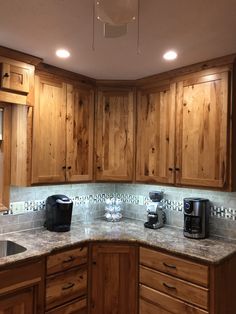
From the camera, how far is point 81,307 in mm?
2283

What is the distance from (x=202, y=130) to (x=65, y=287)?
1662 millimetres

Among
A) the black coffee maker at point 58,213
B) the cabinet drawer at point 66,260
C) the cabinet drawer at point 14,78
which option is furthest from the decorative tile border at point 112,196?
the cabinet drawer at point 14,78

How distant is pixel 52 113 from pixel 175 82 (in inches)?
44.4

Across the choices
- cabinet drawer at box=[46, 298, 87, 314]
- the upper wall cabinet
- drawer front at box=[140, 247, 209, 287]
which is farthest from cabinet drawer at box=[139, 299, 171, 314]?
the upper wall cabinet

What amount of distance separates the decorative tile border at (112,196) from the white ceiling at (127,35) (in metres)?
1.27

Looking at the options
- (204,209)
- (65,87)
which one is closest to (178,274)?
(204,209)

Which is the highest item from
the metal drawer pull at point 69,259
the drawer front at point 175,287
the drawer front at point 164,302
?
the metal drawer pull at point 69,259

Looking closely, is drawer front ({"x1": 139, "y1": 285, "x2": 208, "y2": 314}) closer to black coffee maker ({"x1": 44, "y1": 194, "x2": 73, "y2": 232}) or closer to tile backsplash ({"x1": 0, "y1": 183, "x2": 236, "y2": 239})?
tile backsplash ({"x1": 0, "y1": 183, "x2": 236, "y2": 239})

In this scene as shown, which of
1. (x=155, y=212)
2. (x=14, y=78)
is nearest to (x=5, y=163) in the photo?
(x=14, y=78)

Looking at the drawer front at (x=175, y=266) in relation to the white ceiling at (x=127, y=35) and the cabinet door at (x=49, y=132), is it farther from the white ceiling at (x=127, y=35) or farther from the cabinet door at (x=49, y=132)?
the white ceiling at (x=127, y=35)

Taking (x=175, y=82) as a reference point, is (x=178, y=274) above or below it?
below

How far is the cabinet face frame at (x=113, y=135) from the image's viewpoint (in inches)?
110

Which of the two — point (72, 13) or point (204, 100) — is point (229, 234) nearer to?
point (204, 100)

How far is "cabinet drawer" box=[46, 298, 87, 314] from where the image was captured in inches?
A: 83.5
